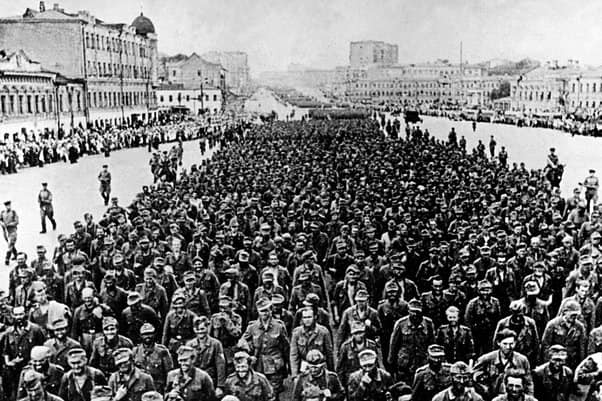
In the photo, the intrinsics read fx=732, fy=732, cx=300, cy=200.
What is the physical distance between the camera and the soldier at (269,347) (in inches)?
245

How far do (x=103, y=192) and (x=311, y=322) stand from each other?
13.7m

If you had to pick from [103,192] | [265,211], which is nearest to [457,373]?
[265,211]

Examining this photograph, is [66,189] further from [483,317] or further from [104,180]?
[483,317]

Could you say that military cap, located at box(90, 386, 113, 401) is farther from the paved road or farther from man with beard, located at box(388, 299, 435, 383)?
the paved road

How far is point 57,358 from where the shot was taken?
19.9 feet

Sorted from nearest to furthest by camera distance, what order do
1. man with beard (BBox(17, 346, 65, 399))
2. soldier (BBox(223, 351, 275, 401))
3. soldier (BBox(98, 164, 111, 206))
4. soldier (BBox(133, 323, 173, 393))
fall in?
soldier (BBox(223, 351, 275, 401)) → man with beard (BBox(17, 346, 65, 399)) → soldier (BBox(133, 323, 173, 393)) → soldier (BBox(98, 164, 111, 206))

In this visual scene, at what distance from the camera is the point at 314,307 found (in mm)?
6578

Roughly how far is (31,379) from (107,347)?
3.31 feet

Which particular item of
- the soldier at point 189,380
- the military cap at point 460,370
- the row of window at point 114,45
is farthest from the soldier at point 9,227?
the row of window at point 114,45

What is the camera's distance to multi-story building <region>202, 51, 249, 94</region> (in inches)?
6599

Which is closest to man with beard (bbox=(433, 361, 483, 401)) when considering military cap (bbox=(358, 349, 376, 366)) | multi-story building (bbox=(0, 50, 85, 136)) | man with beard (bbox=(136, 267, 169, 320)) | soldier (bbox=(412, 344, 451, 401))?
soldier (bbox=(412, 344, 451, 401))

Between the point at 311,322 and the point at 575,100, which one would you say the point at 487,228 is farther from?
the point at 575,100

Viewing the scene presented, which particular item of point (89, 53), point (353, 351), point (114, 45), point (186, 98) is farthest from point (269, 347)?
point (186, 98)

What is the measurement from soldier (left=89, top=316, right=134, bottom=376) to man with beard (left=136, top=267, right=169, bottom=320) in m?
1.20
